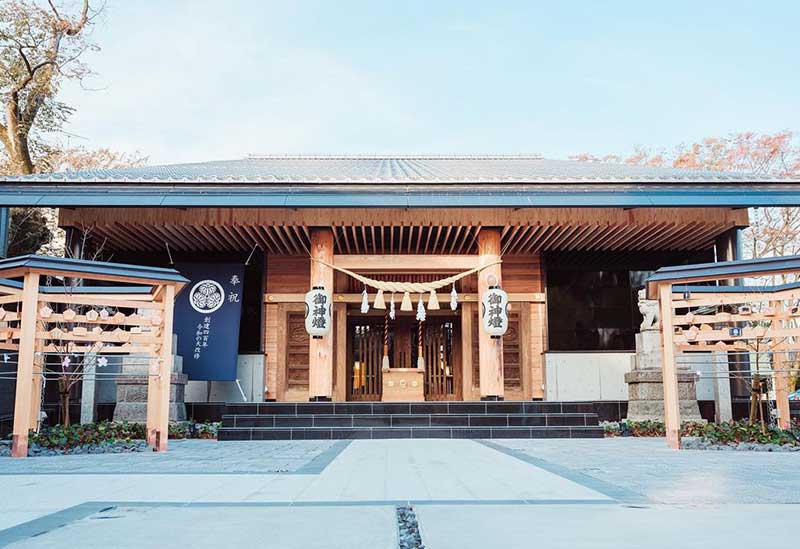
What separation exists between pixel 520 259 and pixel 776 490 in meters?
10.4

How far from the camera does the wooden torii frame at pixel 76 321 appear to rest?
711 centimetres

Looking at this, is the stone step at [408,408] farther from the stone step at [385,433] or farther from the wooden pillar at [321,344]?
the wooden pillar at [321,344]

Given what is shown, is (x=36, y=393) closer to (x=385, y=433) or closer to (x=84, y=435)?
(x=84, y=435)

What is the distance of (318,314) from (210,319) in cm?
246

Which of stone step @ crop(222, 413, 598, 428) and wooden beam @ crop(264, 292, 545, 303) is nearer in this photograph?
stone step @ crop(222, 413, 598, 428)

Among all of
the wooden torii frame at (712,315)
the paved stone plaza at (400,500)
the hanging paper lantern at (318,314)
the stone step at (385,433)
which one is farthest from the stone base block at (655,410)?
the hanging paper lantern at (318,314)

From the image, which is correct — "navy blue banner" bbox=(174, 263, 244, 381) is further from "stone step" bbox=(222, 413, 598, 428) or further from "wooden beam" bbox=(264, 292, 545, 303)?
"stone step" bbox=(222, 413, 598, 428)

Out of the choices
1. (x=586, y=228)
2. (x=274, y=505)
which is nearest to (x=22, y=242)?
(x=586, y=228)

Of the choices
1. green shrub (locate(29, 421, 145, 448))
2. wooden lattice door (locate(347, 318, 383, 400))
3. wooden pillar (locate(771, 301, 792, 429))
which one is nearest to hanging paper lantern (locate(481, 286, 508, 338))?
wooden lattice door (locate(347, 318, 383, 400))

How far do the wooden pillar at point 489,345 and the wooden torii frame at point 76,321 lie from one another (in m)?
5.62

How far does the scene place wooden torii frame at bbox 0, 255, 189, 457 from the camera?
711 cm

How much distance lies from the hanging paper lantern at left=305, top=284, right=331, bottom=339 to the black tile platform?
1.33 meters

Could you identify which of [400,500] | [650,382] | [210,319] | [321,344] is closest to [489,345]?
[650,382]

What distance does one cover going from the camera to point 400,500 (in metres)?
3.69
